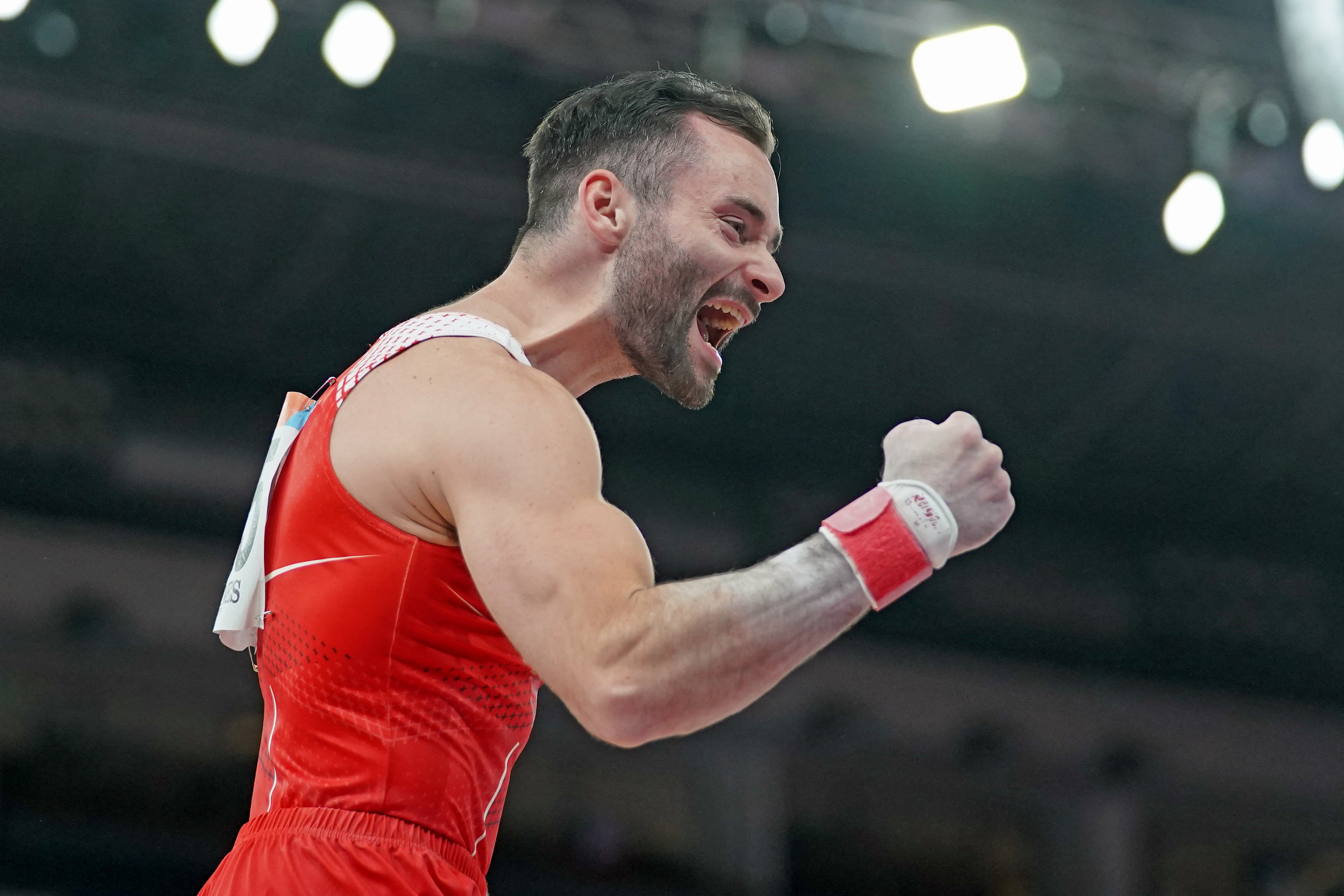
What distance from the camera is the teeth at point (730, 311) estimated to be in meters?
2.34

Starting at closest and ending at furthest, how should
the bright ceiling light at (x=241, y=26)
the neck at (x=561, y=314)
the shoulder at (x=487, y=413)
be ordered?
the shoulder at (x=487, y=413), the neck at (x=561, y=314), the bright ceiling light at (x=241, y=26)

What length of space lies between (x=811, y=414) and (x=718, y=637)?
8453 mm

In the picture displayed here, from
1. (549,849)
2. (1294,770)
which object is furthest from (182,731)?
(1294,770)

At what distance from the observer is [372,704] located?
1.81m

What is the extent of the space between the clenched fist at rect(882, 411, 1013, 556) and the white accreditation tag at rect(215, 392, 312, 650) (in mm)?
938

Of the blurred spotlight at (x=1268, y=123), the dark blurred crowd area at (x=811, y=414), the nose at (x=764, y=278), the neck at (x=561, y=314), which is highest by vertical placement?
the blurred spotlight at (x=1268, y=123)

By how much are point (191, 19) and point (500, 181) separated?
6.31 feet

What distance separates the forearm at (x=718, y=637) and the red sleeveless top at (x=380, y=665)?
1.22 ft

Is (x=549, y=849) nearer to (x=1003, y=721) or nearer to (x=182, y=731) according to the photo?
(x=182, y=731)

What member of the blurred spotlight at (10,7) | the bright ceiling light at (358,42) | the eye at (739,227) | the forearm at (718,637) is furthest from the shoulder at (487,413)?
the blurred spotlight at (10,7)

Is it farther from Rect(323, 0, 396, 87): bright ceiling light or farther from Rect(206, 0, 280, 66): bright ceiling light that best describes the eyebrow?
Rect(206, 0, 280, 66): bright ceiling light

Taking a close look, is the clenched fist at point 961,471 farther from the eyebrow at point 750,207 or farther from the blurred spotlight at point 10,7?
the blurred spotlight at point 10,7

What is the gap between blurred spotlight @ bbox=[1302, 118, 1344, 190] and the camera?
6.91 metres

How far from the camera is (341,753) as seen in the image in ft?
5.99
